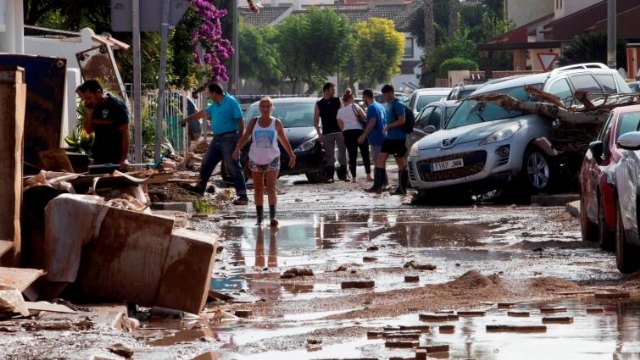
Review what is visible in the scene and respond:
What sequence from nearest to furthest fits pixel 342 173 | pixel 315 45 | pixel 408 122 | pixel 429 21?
pixel 408 122 < pixel 342 173 < pixel 429 21 < pixel 315 45

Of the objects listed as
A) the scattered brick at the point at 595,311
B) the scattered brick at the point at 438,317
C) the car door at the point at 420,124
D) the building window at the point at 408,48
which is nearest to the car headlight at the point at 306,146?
the car door at the point at 420,124

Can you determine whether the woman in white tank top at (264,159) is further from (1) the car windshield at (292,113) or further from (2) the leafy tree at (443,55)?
(2) the leafy tree at (443,55)

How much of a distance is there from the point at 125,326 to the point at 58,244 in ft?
Answer: 2.84

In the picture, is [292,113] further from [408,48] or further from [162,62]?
[408,48]

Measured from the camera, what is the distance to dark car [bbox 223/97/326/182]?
2858 cm

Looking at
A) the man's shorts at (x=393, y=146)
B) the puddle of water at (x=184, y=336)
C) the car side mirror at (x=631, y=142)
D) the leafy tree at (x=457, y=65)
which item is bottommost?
the puddle of water at (x=184, y=336)

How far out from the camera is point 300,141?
28828mm

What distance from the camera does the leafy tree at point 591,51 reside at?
4662 centimetres

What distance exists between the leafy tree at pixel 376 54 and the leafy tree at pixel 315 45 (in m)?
5.18

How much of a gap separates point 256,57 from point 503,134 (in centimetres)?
8936

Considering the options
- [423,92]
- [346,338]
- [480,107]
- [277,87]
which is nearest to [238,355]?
[346,338]

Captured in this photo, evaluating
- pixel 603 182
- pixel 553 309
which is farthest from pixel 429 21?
pixel 553 309

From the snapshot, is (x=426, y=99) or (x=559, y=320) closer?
(x=559, y=320)

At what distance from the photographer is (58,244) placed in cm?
1052
